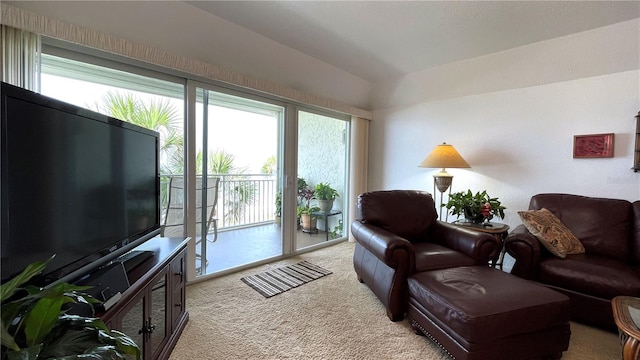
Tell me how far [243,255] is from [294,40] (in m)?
2.53

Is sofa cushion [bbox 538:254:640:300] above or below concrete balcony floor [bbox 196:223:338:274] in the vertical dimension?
above

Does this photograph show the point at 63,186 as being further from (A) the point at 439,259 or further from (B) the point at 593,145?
(B) the point at 593,145

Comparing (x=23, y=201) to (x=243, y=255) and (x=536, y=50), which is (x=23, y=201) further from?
(x=536, y=50)

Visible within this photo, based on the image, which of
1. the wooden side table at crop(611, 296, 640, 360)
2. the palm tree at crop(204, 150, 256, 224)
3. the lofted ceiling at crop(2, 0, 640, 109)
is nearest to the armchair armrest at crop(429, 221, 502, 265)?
the wooden side table at crop(611, 296, 640, 360)

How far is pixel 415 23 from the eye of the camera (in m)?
2.42

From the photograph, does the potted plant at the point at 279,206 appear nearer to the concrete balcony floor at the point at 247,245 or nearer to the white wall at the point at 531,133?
the concrete balcony floor at the point at 247,245

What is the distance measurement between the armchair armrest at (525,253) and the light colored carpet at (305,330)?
429mm

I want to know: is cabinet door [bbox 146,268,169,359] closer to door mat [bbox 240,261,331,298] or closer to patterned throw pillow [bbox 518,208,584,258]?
door mat [bbox 240,261,331,298]

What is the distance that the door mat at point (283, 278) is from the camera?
7.95 ft

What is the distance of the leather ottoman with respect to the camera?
1.35m

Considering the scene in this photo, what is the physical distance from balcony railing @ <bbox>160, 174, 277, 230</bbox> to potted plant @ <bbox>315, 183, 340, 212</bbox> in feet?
2.18

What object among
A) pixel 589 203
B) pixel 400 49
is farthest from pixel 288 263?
pixel 589 203

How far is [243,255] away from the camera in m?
3.22

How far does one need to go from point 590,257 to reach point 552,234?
0.99ft
